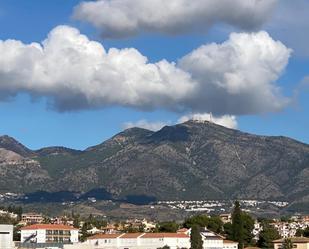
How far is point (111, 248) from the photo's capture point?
162 m

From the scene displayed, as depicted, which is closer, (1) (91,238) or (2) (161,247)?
(2) (161,247)

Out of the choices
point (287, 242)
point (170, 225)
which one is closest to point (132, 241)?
point (170, 225)

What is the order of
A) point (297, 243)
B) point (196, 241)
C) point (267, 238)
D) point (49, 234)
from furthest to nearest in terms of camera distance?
point (49, 234), point (267, 238), point (297, 243), point (196, 241)

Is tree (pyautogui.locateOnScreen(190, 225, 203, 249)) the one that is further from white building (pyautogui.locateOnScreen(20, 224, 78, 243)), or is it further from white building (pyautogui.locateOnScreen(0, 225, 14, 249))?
white building (pyautogui.locateOnScreen(20, 224, 78, 243))

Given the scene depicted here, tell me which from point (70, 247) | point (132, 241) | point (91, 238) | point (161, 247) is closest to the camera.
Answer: point (70, 247)

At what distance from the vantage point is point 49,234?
173625 mm

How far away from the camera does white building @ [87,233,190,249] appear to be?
156m

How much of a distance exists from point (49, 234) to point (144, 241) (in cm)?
2591

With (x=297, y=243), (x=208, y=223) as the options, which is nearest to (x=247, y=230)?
(x=297, y=243)

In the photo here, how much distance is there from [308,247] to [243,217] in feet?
51.7

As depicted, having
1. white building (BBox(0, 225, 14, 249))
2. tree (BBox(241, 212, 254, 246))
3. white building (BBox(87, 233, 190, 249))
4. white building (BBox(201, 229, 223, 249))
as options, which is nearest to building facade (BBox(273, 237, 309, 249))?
tree (BBox(241, 212, 254, 246))

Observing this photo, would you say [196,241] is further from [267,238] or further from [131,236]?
[267,238]

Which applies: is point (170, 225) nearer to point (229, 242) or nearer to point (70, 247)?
point (229, 242)

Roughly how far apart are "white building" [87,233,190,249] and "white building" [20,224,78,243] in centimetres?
1045
